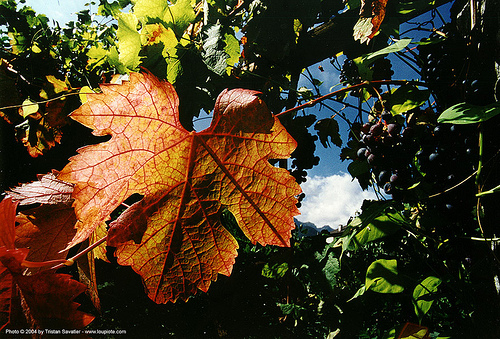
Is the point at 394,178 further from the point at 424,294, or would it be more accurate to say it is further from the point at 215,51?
the point at 215,51

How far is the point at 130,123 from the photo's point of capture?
17.8 inches

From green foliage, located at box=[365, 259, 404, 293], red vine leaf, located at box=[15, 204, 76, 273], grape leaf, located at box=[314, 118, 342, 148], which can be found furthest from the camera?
grape leaf, located at box=[314, 118, 342, 148]

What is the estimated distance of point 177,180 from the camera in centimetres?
48

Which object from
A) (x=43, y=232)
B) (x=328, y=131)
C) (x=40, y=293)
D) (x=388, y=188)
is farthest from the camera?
(x=328, y=131)

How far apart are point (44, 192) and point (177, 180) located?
12.2 inches

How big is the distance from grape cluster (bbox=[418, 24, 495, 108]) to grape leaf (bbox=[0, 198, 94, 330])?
3.39 feet

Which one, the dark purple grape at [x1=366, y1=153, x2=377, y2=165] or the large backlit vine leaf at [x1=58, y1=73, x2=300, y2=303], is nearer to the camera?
the large backlit vine leaf at [x1=58, y1=73, x2=300, y2=303]

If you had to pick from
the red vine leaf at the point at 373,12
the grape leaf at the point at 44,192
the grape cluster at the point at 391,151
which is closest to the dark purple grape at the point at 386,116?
the grape cluster at the point at 391,151

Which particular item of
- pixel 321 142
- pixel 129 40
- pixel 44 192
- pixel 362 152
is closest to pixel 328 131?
pixel 321 142

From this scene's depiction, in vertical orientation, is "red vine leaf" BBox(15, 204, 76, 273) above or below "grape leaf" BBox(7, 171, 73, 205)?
below

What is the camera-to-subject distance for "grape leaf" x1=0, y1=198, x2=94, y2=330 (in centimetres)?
41

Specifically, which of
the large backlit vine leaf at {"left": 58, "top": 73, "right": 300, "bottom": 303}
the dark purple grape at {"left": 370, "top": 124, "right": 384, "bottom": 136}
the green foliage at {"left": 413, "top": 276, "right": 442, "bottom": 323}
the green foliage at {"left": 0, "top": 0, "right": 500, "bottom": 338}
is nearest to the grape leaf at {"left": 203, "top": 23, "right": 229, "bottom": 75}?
the green foliage at {"left": 0, "top": 0, "right": 500, "bottom": 338}

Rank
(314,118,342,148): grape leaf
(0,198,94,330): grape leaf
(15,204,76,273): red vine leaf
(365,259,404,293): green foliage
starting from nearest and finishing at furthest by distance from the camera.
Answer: (0,198,94,330): grape leaf → (15,204,76,273): red vine leaf → (365,259,404,293): green foliage → (314,118,342,148): grape leaf

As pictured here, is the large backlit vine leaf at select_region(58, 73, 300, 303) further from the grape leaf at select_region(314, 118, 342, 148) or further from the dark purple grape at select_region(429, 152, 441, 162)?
the grape leaf at select_region(314, 118, 342, 148)
